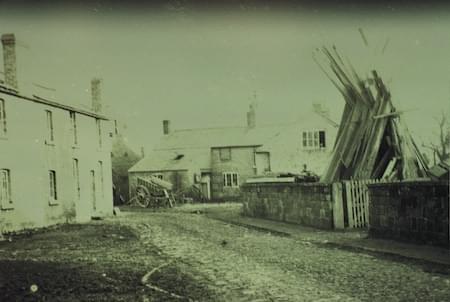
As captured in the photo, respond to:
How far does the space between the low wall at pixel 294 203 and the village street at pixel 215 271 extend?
1.16 meters

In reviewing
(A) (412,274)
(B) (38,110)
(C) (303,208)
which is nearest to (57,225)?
(B) (38,110)

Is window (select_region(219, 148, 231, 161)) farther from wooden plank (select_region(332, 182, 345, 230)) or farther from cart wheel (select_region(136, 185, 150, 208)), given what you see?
wooden plank (select_region(332, 182, 345, 230))

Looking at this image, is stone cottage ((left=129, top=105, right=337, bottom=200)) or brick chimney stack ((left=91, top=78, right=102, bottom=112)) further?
stone cottage ((left=129, top=105, right=337, bottom=200))

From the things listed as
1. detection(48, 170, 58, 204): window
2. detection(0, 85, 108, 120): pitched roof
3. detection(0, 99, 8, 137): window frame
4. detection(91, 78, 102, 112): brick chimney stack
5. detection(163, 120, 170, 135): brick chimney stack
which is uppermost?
detection(163, 120, 170, 135): brick chimney stack

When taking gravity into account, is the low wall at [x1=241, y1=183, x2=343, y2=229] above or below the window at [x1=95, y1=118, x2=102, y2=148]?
below

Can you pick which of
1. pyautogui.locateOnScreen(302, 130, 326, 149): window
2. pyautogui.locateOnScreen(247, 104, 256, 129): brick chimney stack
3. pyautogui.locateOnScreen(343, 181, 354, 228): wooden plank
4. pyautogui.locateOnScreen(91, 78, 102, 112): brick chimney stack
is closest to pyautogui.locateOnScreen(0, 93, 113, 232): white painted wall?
pyautogui.locateOnScreen(91, 78, 102, 112): brick chimney stack

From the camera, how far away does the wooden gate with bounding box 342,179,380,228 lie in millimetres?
13446

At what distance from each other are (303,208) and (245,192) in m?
5.64

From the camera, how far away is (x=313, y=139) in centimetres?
3709

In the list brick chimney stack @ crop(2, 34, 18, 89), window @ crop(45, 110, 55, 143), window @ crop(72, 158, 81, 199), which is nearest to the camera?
brick chimney stack @ crop(2, 34, 18, 89)

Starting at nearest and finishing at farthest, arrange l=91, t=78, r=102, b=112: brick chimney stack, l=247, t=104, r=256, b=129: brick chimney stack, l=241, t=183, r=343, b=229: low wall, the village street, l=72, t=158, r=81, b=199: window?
the village street < l=241, t=183, r=343, b=229: low wall < l=72, t=158, r=81, b=199: window < l=91, t=78, r=102, b=112: brick chimney stack < l=247, t=104, r=256, b=129: brick chimney stack

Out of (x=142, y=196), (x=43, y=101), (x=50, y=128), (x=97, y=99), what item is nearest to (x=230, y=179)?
(x=142, y=196)

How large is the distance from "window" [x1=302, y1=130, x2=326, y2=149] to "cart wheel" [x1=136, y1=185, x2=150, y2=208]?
12.5 metres

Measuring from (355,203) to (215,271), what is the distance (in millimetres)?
6631
